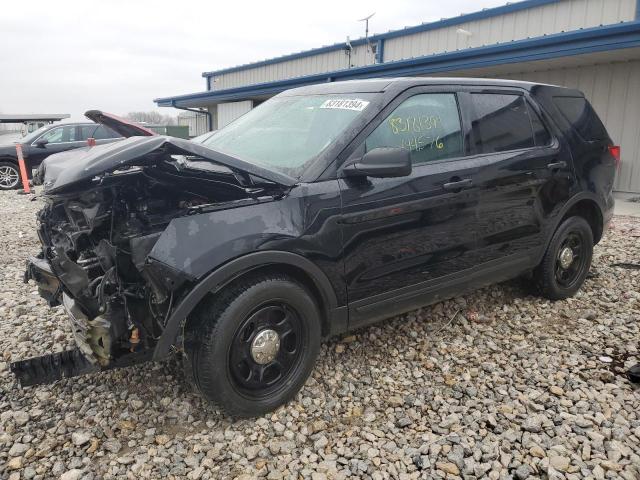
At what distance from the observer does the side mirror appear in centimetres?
270

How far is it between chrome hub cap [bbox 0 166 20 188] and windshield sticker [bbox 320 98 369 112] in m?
12.1

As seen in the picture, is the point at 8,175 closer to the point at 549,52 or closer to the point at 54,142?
the point at 54,142

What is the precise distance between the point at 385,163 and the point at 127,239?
1.41m

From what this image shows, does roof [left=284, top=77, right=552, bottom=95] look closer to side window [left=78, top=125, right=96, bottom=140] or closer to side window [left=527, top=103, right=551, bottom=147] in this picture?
side window [left=527, top=103, right=551, bottom=147]

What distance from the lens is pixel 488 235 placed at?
3604 mm

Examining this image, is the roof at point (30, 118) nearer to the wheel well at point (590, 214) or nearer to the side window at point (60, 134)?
the side window at point (60, 134)

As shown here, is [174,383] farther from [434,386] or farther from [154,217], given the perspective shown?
[434,386]

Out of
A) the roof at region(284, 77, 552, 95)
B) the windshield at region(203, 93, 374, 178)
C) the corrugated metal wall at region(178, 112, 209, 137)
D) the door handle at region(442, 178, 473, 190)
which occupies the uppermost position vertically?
the corrugated metal wall at region(178, 112, 209, 137)

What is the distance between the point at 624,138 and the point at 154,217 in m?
10.1

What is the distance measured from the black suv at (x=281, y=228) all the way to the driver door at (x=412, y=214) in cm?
1

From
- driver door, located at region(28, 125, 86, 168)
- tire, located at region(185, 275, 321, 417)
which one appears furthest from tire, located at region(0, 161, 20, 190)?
tire, located at region(185, 275, 321, 417)

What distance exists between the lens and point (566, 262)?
441 centimetres

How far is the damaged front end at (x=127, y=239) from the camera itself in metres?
2.41

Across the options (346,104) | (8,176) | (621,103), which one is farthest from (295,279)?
(8,176)
